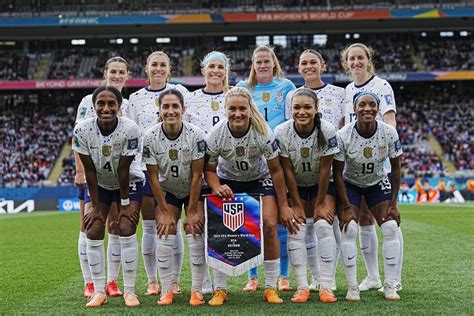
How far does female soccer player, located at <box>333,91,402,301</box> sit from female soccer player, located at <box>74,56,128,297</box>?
2.25 metres

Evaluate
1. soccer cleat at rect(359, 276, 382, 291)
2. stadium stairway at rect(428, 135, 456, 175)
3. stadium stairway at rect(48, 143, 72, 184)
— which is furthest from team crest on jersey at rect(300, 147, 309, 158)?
stadium stairway at rect(48, 143, 72, 184)

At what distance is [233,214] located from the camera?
6273 mm

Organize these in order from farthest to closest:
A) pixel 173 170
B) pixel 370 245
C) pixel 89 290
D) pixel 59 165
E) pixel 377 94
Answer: pixel 59 165
pixel 377 94
pixel 370 245
pixel 89 290
pixel 173 170

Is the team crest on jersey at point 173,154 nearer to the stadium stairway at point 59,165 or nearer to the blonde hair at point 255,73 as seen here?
the blonde hair at point 255,73

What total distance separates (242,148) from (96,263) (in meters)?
1.78

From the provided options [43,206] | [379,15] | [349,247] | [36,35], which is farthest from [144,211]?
[36,35]

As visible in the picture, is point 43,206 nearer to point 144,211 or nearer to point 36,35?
point 36,35

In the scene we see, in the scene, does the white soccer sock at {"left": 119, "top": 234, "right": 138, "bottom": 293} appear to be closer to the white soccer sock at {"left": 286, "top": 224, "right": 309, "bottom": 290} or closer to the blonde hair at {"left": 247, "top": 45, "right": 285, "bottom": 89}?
the white soccer sock at {"left": 286, "top": 224, "right": 309, "bottom": 290}

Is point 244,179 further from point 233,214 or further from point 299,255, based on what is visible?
point 299,255

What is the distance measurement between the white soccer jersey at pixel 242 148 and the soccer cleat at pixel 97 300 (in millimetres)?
1653

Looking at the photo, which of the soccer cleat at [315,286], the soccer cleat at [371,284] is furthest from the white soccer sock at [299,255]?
the soccer cleat at [371,284]

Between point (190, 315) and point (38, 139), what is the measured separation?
120 ft

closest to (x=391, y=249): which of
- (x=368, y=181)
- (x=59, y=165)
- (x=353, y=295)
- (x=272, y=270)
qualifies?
(x=353, y=295)

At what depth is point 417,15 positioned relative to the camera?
128ft
